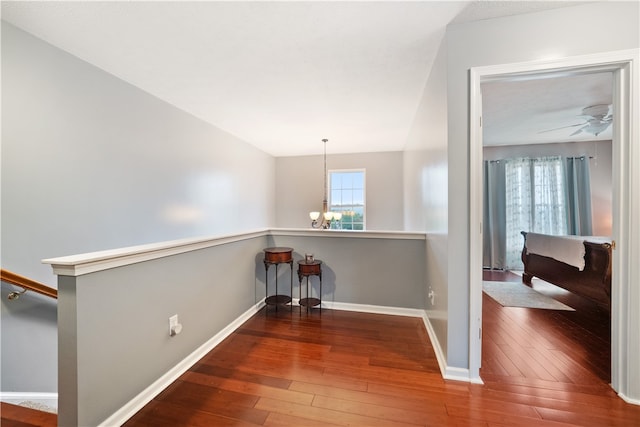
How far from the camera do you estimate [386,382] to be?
1.78 m

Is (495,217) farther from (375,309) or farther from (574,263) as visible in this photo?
(375,309)

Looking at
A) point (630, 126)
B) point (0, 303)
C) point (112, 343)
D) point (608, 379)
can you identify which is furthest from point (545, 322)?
point (0, 303)

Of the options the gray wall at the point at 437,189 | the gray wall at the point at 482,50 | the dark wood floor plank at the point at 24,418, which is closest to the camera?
the dark wood floor plank at the point at 24,418

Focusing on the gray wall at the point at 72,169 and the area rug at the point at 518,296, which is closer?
the gray wall at the point at 72,169

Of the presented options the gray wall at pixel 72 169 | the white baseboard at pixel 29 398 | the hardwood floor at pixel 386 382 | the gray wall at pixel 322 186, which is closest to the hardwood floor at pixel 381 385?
the hardwood floor at pixel 386 382

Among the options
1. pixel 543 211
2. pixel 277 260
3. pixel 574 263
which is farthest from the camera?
pixel 543 211

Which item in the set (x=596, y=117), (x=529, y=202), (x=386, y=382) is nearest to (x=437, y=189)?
(x=386, y=382)

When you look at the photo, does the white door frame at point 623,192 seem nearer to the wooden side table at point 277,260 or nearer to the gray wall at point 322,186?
the wooden side table at point 277,260

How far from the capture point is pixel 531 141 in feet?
16.5

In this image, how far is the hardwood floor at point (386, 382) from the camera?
1478 millimetres

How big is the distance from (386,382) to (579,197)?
18.7 feet

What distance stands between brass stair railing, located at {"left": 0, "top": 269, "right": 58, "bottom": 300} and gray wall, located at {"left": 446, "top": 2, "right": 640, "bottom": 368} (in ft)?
9.33

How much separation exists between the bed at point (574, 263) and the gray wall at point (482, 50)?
4.99 ft

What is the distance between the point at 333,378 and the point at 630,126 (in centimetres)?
251
